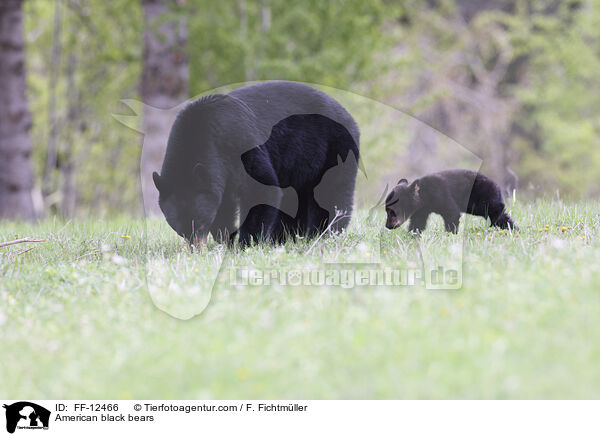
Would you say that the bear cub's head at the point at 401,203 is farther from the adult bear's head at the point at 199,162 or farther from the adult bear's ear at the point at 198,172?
the adult bear's ear at the point at 198,172

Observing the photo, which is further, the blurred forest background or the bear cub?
the blurred forest background

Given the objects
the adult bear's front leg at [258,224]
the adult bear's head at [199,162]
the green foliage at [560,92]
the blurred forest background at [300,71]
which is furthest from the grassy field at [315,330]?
the green foliage at [560,92]

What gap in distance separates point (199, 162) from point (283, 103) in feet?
3.67

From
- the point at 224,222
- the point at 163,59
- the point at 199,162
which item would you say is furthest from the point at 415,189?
the point at 163,59

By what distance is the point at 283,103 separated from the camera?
5961mm

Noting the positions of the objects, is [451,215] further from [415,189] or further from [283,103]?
[283,103]

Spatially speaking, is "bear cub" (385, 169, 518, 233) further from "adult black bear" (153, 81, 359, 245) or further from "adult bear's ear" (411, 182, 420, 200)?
"adult black bear" (153, 81, 359, 245)

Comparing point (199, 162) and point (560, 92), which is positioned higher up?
point (560, 92)

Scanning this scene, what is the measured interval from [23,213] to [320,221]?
765 centimetres

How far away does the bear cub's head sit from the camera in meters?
5.90

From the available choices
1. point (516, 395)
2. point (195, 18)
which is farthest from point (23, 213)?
point (516, 395)

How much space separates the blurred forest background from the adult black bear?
211 inches
